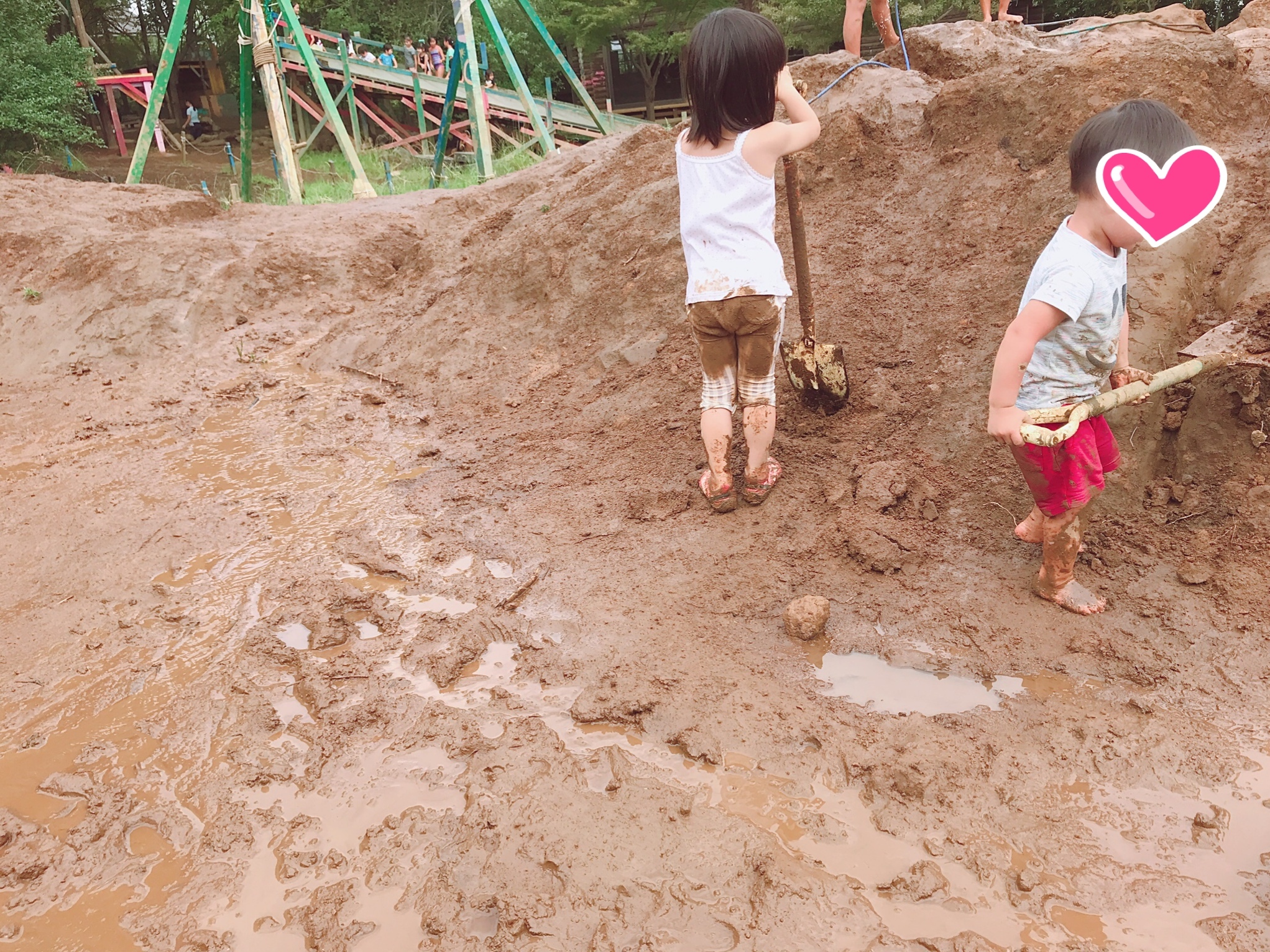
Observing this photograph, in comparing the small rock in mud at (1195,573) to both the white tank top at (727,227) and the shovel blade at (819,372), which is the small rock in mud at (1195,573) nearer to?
the shovel blade at (819,372)

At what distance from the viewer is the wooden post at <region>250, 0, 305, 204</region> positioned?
815 cm

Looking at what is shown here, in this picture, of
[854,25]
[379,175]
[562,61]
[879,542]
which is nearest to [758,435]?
[879,542]

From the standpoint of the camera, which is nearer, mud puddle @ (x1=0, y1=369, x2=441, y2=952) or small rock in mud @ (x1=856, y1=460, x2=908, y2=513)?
mud puddle @ (x1=0, y1=369, x2=441, y2=952)

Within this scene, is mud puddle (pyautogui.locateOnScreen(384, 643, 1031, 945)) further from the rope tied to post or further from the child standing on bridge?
the rope tied to post

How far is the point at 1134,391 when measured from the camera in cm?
188

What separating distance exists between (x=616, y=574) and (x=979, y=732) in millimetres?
1206

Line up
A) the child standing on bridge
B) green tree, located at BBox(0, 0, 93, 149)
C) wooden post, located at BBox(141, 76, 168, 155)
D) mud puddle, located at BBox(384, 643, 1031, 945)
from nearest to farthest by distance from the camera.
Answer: mud puddle, located at BBox(384, 643, 1031, 945)
the child standing on bridge
green tree, located at BBox(0, 0, 93, 149)
wooden post, located at BBox(141, 76, 168, 155)

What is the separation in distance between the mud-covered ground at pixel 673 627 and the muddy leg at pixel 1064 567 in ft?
0.27

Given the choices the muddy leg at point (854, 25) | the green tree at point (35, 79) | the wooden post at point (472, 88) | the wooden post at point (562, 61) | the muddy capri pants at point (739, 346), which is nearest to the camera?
the muddy capri pants at point (739, 346)

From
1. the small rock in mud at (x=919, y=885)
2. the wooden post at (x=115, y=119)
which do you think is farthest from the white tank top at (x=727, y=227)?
the wooden post at (x=115, y=119)

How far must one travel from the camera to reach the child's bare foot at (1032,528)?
7.88ft

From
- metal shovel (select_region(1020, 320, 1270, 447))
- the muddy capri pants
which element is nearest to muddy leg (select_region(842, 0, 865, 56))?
the muddy capri pants

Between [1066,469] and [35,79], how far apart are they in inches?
611

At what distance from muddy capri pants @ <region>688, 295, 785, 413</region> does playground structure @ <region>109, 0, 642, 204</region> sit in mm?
6522
